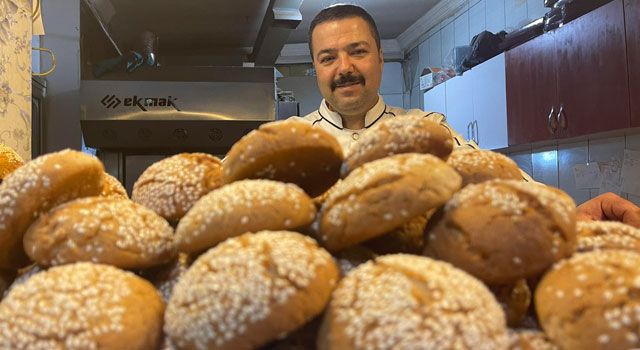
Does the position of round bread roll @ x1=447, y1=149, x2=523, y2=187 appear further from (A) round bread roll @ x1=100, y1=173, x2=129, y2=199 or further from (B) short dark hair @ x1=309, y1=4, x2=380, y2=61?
(B) short dark hair @ x1=309, y1=4, x2=380, y2=61

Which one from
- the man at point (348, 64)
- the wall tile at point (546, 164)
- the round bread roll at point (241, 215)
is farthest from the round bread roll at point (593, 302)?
the wall tile at point (546, 164)

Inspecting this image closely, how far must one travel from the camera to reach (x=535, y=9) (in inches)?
166

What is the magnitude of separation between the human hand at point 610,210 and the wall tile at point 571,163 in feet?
8.98

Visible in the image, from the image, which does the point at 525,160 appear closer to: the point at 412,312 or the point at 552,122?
the point at 552,122

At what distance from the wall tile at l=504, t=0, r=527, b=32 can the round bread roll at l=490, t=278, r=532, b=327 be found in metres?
4.08

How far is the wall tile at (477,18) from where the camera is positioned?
196 inches

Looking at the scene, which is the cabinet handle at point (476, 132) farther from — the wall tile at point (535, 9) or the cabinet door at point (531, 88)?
the wall tile at point (535, 9)

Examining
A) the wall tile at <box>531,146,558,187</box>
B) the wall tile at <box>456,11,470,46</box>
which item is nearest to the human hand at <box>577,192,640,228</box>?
the wall tile at <box>531,146,558,187</box>

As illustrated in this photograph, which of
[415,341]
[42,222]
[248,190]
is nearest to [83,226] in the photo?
[42,222]

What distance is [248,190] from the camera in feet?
2.28

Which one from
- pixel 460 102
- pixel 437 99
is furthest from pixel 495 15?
pixel 437 99

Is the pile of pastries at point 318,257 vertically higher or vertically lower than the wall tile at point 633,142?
lower

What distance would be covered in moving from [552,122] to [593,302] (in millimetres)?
3131

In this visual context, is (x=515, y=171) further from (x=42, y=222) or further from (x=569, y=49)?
(x=569, y=49)
